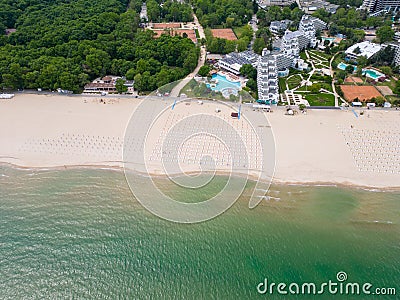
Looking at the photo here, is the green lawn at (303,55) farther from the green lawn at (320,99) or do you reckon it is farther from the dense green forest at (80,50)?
the dense green forest at (80,50)

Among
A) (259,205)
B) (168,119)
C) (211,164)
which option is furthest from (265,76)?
(259,205)

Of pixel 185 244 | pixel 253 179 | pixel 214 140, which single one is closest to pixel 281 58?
pixel 214 140

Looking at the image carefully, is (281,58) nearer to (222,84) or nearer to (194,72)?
(222,84)

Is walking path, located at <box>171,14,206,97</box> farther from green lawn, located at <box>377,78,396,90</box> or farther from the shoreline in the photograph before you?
green lawn, located at <box>377,78,396,90</box>

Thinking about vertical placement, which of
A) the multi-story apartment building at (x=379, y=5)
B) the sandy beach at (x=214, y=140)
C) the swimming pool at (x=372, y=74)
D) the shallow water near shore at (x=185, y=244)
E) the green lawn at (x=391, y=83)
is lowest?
the shallow water near shore at (x=185, y=244)

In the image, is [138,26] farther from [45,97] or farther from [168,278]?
[168,278]

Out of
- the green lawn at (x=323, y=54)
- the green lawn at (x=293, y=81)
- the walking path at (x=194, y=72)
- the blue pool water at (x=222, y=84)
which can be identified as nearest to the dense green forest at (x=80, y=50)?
the walking path at (x=194, y=72)
